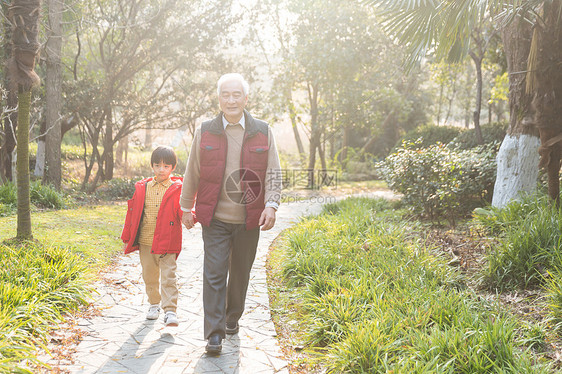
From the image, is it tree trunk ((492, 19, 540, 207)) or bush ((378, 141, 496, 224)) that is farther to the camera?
bush ((378, 141, 496, 224))

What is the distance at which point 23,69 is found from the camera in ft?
16.2

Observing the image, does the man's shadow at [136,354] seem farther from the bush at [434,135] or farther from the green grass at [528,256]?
the bush at [434,135]

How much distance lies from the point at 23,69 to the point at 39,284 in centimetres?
248

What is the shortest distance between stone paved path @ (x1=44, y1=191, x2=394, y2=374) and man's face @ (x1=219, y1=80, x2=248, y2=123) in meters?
1.73

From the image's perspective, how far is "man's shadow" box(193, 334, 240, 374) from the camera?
306 centimetres

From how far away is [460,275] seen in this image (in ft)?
14.7

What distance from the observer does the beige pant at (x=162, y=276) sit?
374 centimetres

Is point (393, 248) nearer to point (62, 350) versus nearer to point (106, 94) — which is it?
point (62, 350)

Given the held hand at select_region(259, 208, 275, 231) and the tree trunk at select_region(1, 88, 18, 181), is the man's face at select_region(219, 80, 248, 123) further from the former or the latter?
the tree trunk at select_region(1, 88, 18, 181)

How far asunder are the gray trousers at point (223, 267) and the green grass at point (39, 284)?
1.17 meters

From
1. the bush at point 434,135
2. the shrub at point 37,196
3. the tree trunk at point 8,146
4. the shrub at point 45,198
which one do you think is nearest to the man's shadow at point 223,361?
the shrub at point 37,196

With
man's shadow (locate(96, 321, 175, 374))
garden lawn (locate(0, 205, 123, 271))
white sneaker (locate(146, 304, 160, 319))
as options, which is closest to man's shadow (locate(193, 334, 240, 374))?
man's shadow (locate(96, 321, 175, 374))

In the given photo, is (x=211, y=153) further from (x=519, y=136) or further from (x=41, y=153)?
(x=41, y=153)

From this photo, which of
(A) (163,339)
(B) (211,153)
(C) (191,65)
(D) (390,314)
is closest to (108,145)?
(C) (191,65)
